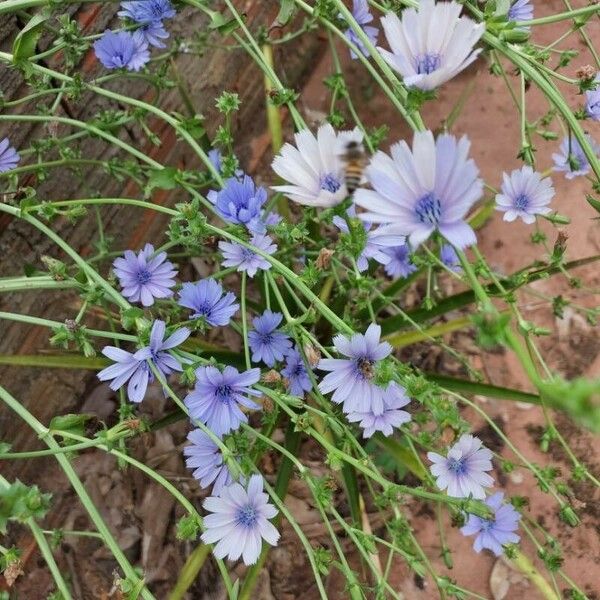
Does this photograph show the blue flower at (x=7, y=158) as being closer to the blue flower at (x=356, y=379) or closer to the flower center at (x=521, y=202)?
the blue flower at (x=356, y=379)

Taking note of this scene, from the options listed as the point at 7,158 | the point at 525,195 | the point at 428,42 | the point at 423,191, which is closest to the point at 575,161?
the point at 525,195

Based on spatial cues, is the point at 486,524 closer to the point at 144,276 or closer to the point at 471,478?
the point at 471,478

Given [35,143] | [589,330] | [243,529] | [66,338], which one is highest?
[589,330]

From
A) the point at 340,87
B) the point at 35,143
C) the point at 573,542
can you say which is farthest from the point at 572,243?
the point at 35,143

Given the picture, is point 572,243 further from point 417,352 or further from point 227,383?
point 227,383

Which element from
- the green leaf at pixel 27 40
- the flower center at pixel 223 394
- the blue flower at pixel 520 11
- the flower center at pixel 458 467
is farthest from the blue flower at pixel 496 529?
the green leaf at pixel 27 40

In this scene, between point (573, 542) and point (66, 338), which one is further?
point (573, 542)
